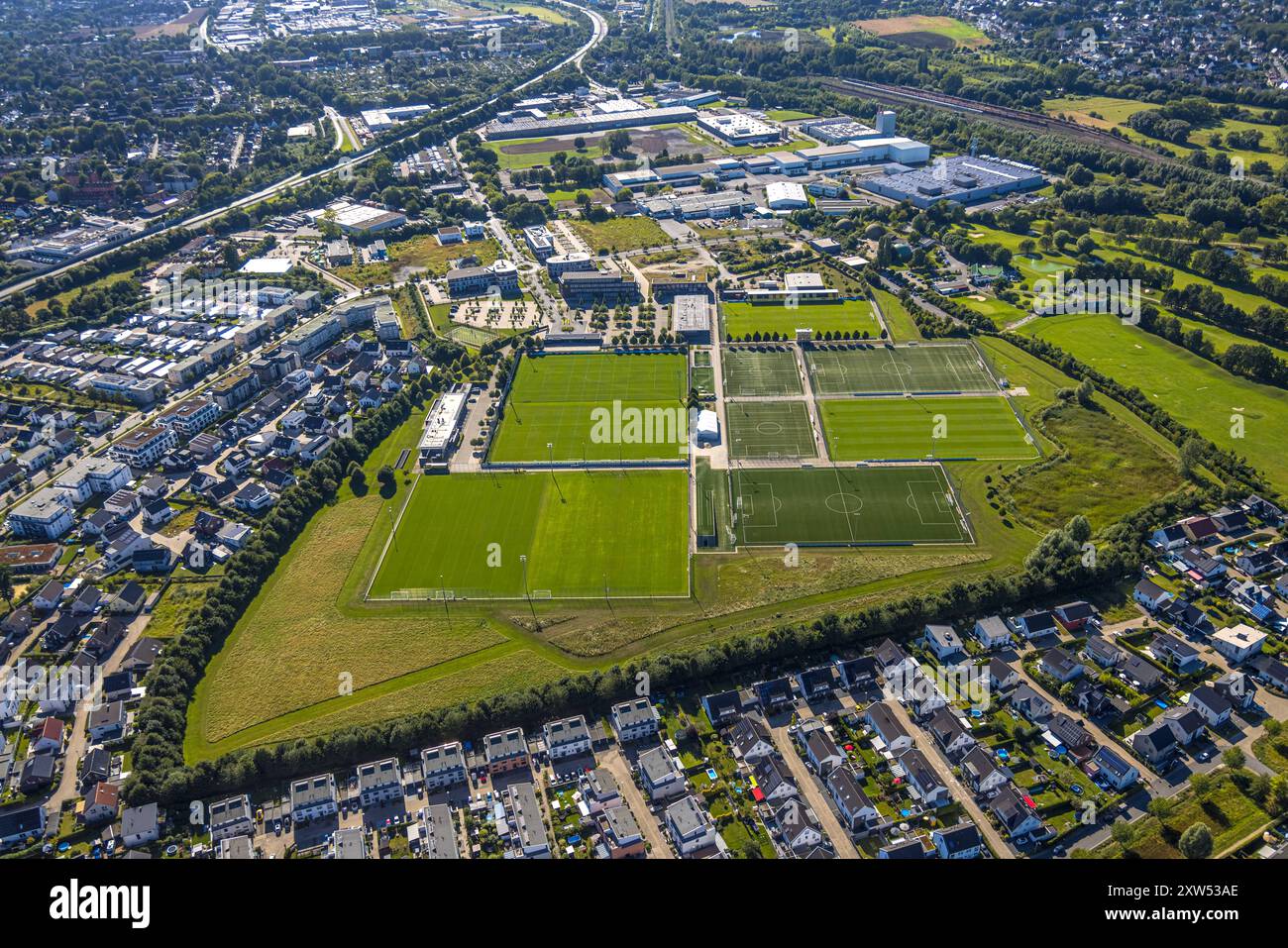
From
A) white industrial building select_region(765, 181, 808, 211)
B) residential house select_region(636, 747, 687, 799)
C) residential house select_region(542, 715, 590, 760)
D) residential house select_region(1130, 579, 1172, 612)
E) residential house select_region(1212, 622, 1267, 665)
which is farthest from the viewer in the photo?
white industrial building select_region(765, 181, 808, 211)

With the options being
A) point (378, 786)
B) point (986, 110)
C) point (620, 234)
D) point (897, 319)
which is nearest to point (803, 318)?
point (897, 319)

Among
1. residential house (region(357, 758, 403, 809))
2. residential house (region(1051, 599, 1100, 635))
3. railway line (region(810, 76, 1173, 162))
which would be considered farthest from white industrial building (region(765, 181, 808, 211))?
residential house (region(357, 758, 403, 809))

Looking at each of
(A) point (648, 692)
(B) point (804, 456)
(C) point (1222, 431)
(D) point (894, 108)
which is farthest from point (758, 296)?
(D) point (894, 108)

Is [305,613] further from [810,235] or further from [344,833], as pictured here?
[810,235]

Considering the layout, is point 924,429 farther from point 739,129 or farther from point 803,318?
point 739,129

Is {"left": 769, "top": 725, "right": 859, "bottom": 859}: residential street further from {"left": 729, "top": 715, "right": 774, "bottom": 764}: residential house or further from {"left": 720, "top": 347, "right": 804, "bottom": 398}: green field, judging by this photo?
{"left": 720, "top": 347, "right": 804, "bottom": 398}: green field

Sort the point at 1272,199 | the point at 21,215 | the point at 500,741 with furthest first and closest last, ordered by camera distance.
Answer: the point at 21,215
the point at 1272,199
the point at 500,741
